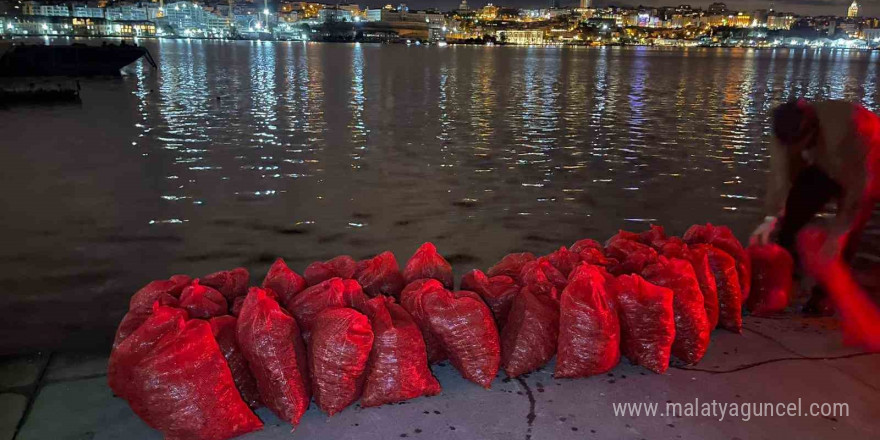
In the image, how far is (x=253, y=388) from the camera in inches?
132

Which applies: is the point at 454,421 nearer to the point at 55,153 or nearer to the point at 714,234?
the point at 714,234

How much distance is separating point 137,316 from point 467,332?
1.88 meters

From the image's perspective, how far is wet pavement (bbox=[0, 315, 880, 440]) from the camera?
312cm

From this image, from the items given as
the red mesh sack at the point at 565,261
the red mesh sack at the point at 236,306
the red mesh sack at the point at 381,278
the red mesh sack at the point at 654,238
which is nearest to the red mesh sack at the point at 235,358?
the red mesh sack at the point at 236,306

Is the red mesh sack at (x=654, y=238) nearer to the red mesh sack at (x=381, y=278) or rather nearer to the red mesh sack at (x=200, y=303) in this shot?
the red mesh sack at (x=381, y=278)

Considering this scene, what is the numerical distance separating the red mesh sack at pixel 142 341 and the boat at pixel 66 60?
115ft

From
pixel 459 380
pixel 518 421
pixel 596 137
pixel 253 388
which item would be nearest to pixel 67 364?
pixel 253 388

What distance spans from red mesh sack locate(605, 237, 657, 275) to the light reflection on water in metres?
2.34

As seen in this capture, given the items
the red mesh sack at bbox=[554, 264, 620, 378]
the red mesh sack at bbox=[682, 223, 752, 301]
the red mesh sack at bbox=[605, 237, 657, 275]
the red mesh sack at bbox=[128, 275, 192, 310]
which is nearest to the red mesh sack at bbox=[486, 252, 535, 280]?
the red mesh sack at bbox=[605, 237, 657, 275]

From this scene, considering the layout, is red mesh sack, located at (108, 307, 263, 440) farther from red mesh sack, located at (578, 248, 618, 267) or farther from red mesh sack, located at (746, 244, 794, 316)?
red mesh sack, located at (746, 244, 794, 316)

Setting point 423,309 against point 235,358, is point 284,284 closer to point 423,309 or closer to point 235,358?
point 235,358

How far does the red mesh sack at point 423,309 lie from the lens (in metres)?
3.58

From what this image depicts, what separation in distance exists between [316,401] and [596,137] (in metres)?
14.1

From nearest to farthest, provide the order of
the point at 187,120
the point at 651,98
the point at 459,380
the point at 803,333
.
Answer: the point at 459,380 → the point at 803,333 → the point at 187,120 → the point at 651,98
